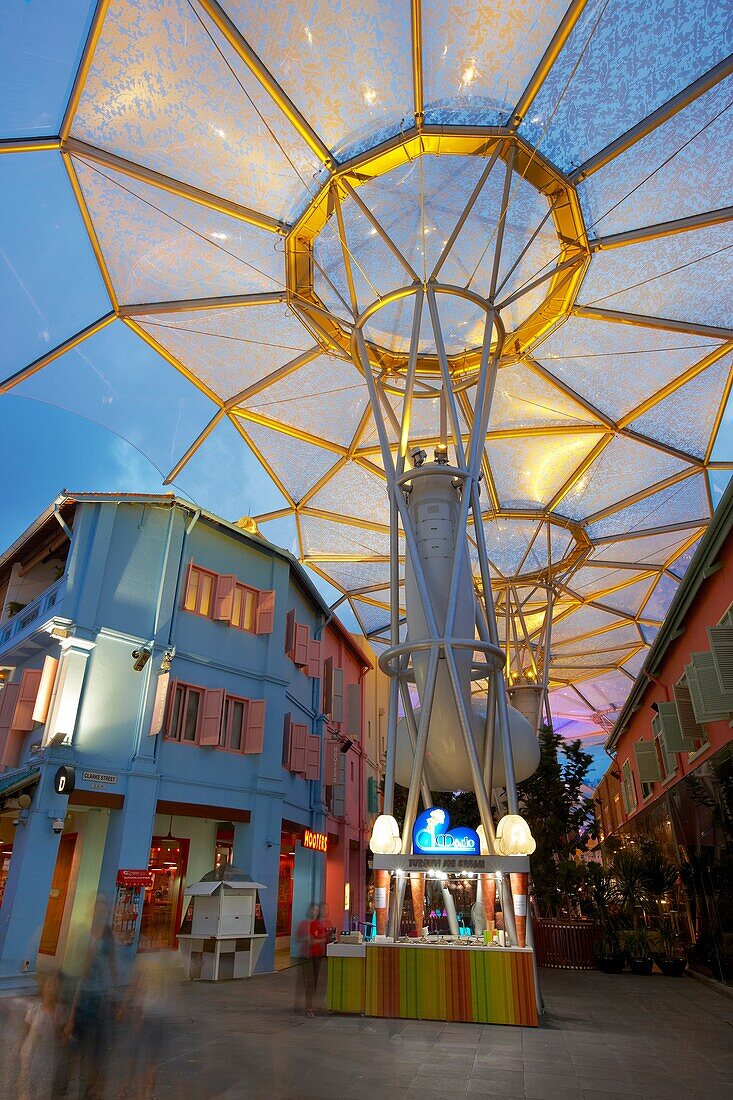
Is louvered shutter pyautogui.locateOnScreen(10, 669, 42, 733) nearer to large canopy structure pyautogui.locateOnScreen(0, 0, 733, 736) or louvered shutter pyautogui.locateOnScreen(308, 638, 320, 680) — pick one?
large canopy structure pyautogui.locateOnScreen(0, 0, 733, 736)


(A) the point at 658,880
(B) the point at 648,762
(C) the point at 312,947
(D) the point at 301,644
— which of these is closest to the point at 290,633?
(D) the point at 301,644

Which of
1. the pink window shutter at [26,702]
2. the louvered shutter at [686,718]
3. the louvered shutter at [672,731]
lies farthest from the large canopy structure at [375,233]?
the louvered shutter at [672,731]

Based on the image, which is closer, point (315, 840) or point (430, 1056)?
point (430, 1056)

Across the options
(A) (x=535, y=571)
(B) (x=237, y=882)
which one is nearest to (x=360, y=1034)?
(B) (x=237, y=882)

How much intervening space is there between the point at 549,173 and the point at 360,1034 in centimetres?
1477

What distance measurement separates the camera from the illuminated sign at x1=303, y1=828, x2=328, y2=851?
75.0ft

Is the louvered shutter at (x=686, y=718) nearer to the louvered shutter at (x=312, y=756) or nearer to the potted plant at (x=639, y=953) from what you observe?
the potted plant at (x=639, y=953)

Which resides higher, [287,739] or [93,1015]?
[287,739]

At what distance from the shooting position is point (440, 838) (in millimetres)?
11234

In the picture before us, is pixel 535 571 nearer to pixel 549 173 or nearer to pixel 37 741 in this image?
A: pixel 549 173

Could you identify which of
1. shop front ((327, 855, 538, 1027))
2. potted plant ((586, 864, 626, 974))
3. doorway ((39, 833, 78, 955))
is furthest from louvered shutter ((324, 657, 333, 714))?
shop front ((327, 855, 538, 1027))

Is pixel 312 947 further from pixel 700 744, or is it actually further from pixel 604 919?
pixel 604 919

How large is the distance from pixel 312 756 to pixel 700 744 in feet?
38.9

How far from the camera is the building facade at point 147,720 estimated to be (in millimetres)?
16047
